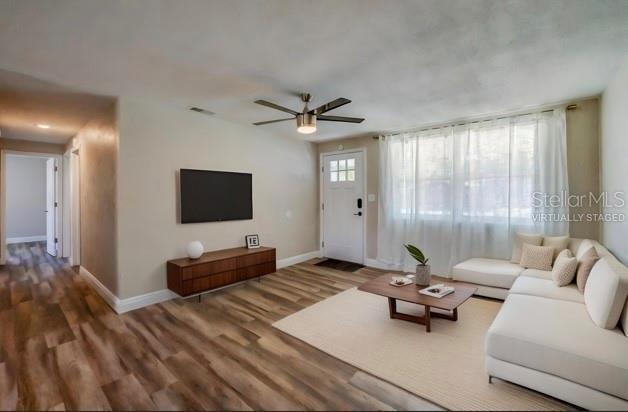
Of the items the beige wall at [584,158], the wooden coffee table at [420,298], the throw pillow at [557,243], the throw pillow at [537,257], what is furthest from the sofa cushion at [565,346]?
the beige wall at [584,158]

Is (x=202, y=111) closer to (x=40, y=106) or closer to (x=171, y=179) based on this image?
(x=171, y=179)

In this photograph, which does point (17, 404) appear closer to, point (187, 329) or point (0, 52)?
point (187, 329)

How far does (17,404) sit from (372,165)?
478cm

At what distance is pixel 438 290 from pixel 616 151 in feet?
6.80

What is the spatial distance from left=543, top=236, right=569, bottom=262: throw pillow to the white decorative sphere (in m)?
4.14

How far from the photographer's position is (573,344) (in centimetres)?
160

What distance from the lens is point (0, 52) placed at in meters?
2.10

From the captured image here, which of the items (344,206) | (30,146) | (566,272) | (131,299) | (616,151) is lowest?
(131,299)

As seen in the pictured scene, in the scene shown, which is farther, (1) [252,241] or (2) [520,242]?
(1) [252,241]

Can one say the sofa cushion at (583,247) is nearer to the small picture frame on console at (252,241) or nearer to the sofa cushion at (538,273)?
the sofa cushion at (538,273)

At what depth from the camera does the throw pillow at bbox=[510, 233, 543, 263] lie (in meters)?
3.43

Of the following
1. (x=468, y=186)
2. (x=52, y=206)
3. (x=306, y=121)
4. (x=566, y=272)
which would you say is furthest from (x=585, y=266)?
(x=52, y=206)

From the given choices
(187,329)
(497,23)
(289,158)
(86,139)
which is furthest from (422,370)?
(86,139)

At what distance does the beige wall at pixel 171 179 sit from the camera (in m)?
3.14
